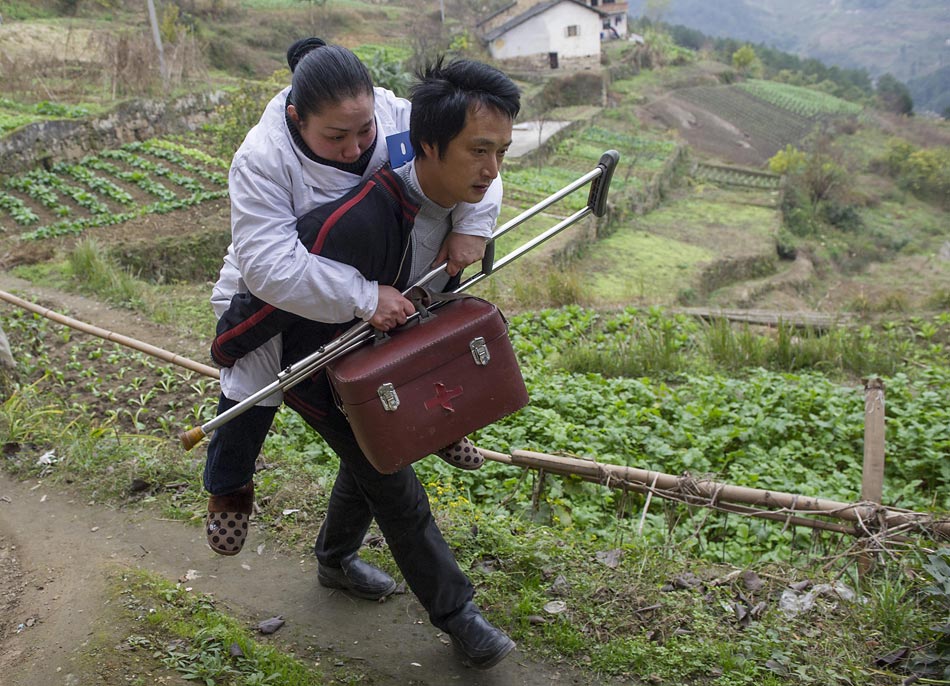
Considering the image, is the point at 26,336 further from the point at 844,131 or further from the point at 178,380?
the point at 844,131

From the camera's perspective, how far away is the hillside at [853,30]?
8862 cm

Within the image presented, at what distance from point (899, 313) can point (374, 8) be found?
1501 inches

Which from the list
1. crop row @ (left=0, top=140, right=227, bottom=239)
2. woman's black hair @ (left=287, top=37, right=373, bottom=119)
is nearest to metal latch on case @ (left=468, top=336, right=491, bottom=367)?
woman's black hair @ (left=287, top=37, right=373, bottom=119)

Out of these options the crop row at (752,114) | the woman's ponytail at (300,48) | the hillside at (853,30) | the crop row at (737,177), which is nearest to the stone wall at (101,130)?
the woman's ponytail at (300,48)

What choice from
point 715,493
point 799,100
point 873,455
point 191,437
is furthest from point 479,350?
point 799,100

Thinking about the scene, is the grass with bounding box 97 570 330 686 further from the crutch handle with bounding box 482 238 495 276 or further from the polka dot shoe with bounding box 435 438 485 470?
the crutch handle with bounding box 482 238 495 276

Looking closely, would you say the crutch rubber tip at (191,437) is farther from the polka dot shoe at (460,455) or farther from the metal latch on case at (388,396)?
the polka dot shoe at (460,455)

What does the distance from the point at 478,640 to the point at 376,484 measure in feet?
2.07

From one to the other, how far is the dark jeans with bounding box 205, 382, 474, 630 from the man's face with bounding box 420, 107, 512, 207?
72 centimetres

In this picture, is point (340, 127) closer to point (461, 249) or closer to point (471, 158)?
point (471, 158)

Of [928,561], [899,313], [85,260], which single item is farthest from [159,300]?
[899,313]

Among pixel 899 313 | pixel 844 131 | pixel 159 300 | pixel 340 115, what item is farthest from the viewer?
pixel 844 131

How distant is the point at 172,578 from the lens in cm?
341

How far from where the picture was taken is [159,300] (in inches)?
322
